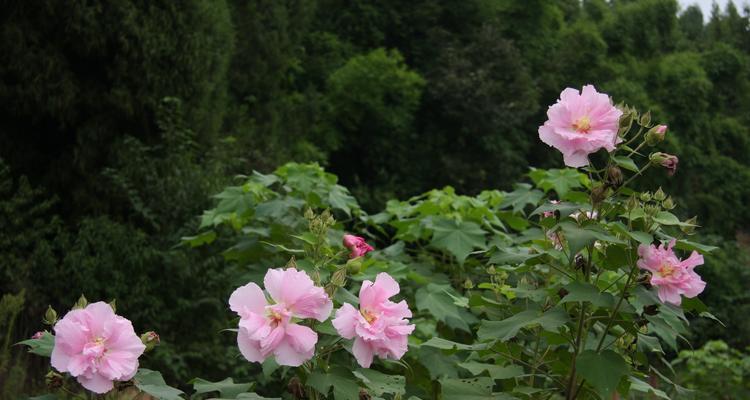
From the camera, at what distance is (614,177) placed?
1.71 m

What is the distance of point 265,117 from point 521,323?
11.2 m

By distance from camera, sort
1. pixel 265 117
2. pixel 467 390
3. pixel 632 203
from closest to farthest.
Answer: pixel 632 203 < pixel 467 390 < pixel 265 117

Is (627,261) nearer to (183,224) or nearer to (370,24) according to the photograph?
(183,224)

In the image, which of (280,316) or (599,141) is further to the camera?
(599,141)

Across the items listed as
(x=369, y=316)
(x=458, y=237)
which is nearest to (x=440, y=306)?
(x=458, y=237)

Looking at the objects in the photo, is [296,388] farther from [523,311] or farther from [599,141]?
[599,141]

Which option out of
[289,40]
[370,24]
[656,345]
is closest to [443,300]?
[656,345]

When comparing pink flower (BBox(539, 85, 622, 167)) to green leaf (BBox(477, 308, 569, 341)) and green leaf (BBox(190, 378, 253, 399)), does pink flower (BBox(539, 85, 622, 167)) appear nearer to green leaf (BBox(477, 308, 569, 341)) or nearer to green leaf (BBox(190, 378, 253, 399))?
green leaf (BBox(477, 308, 569, 341))

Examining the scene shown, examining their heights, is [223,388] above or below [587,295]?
below

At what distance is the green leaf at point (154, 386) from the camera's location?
1471 mm

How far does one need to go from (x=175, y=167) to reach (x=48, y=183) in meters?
1.82

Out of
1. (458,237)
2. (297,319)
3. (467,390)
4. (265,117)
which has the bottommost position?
(265,117)

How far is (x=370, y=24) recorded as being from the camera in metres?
17.7

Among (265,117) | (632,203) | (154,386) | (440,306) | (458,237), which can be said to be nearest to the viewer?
(154,386)
